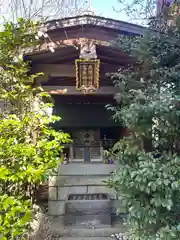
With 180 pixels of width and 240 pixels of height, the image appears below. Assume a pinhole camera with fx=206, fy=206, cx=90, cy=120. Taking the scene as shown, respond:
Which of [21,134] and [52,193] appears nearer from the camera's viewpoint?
[21,134]

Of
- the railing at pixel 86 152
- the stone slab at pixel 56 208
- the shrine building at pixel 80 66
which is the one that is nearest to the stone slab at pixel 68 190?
the shrine building at pixel 80 66

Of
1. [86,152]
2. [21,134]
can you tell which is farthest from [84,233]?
[86,152]

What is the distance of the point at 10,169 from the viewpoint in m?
2.54

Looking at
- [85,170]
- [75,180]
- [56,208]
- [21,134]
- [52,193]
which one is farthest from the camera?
[85,170]

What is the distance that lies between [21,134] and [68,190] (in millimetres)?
1757

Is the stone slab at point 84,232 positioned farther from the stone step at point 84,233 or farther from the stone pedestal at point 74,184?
the stone pedestal at point 74,184

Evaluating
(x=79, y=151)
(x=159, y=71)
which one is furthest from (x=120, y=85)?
(x=79, y=151)

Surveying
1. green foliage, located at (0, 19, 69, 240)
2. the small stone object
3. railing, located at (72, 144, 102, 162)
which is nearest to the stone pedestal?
the small stone object

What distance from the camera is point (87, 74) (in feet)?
12.3

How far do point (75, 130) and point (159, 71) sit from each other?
6.16 metres

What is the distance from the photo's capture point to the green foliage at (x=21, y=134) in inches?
100

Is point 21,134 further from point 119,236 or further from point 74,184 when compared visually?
point 119,236

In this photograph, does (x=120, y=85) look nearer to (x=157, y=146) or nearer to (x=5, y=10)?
(x=157, y=146)

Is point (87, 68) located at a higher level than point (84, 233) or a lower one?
higher
